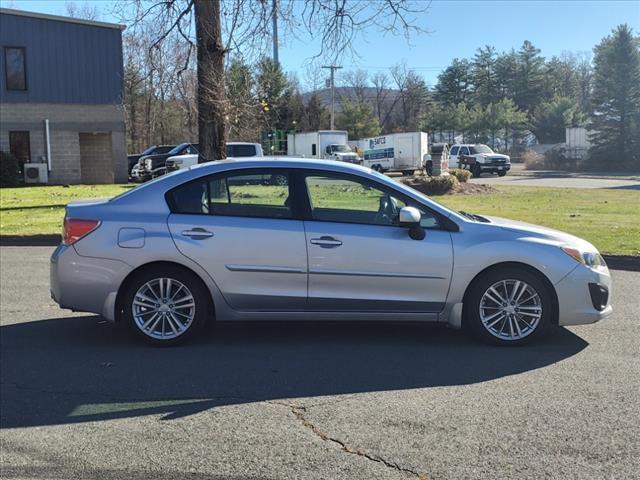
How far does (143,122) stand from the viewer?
6312 centimetres

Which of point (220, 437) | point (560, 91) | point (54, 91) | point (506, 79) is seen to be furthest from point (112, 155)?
point (560, 91)

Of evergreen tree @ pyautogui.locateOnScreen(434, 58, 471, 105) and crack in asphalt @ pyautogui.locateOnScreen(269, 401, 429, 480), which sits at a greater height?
evergreen tree @ pyautogui.locateOnScreen(434, 58, 471, 105)

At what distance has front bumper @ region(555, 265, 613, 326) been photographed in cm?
558

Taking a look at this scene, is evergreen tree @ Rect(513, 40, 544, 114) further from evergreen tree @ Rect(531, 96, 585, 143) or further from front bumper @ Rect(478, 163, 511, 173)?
front bumper @ Rect(478, 163, 511, 173)

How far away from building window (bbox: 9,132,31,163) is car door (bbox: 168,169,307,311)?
29248 mm

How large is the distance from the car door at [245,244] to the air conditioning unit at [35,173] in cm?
2801

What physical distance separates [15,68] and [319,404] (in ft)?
103

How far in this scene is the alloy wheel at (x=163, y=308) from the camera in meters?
5.63

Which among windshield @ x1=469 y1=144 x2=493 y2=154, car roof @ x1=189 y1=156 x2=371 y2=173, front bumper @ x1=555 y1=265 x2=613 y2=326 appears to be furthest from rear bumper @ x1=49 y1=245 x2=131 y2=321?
windshield @ x1=469 y1=144 x2=493 y2=154

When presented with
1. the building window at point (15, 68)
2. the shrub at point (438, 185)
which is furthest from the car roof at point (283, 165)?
the building window at point (15, 68)

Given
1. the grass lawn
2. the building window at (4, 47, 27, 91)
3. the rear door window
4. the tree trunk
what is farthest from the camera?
the building window at (4, 47, 27, 91)

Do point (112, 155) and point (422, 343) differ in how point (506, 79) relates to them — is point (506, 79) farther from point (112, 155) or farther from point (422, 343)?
point (422, 343)

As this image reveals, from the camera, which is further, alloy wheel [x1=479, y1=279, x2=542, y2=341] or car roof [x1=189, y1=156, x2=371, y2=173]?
car roof [x1=189, y1=156, x2=371, y2=173]

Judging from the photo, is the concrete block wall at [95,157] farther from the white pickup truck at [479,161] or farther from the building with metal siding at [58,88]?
the white pickup truck at [479,161]
